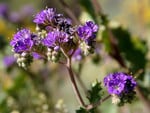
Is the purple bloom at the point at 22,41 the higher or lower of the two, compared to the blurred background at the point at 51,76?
lower

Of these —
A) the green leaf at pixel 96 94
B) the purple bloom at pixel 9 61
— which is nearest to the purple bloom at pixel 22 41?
the green leaf at pixel 96 94

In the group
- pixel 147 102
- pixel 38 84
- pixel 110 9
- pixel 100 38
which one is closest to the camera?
pixel 147 102

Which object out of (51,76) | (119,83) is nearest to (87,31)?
(119,83)

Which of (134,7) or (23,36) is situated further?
(134,7)

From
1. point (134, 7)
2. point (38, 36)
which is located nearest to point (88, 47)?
point (38, 36)

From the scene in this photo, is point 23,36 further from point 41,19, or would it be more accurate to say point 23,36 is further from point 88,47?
point 88,47

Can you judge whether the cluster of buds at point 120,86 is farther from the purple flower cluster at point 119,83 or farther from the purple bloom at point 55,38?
the purple bloom at point 55,38
